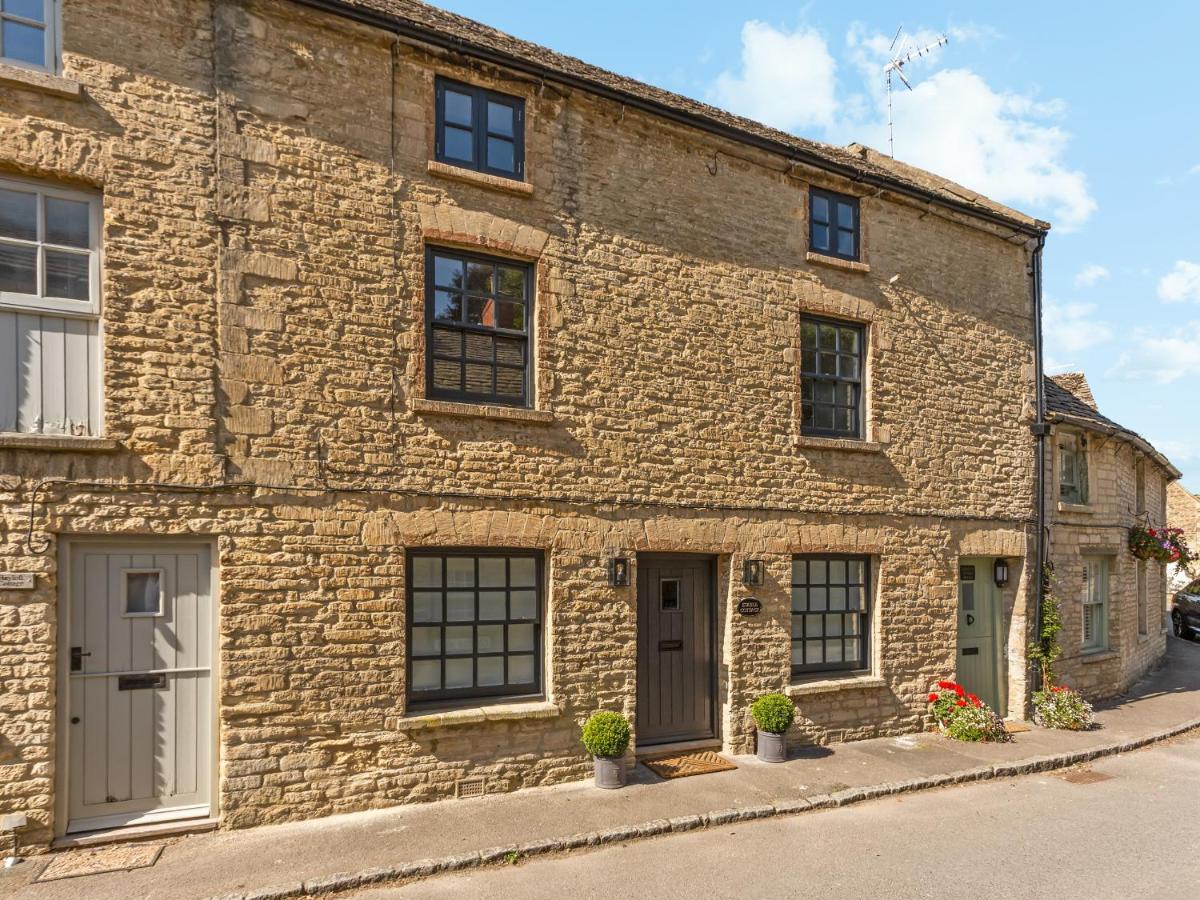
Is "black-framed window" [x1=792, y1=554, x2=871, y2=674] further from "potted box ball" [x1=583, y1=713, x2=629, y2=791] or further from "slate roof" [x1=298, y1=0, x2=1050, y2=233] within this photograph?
"slate roof" [x1=298, y1=0, x2=1050, y2=233]

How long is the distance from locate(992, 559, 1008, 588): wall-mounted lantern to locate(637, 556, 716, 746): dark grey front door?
5.21m

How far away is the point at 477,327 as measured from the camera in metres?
8.11

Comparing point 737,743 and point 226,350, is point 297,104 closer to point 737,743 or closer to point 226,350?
point 226,350

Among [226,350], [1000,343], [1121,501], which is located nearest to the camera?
[226,350]

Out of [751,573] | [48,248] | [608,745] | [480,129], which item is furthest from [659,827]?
[48,248]

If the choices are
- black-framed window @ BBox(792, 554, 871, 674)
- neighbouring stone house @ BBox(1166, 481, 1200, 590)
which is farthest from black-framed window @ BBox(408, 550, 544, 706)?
neighbouring stone house @ BBox(1166, 481, 1200, 590)

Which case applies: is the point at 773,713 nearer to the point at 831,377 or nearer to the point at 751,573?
the point at 751,573

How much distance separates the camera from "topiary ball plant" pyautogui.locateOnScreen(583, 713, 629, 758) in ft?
26.1

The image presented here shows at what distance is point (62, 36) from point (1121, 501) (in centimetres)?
1715

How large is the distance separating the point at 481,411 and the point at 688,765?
4681mm

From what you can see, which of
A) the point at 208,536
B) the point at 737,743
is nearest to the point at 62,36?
the point at 208,536

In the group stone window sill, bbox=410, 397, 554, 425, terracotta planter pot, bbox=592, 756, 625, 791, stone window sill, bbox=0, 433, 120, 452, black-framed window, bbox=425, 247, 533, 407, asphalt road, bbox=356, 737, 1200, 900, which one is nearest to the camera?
asphalt road, bbox=356, 737, 1200, 900

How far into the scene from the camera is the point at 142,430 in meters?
6.59

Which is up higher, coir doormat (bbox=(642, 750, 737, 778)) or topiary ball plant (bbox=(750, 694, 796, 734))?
topiary ball plant (bbox=(750, 694, 796, 734))
